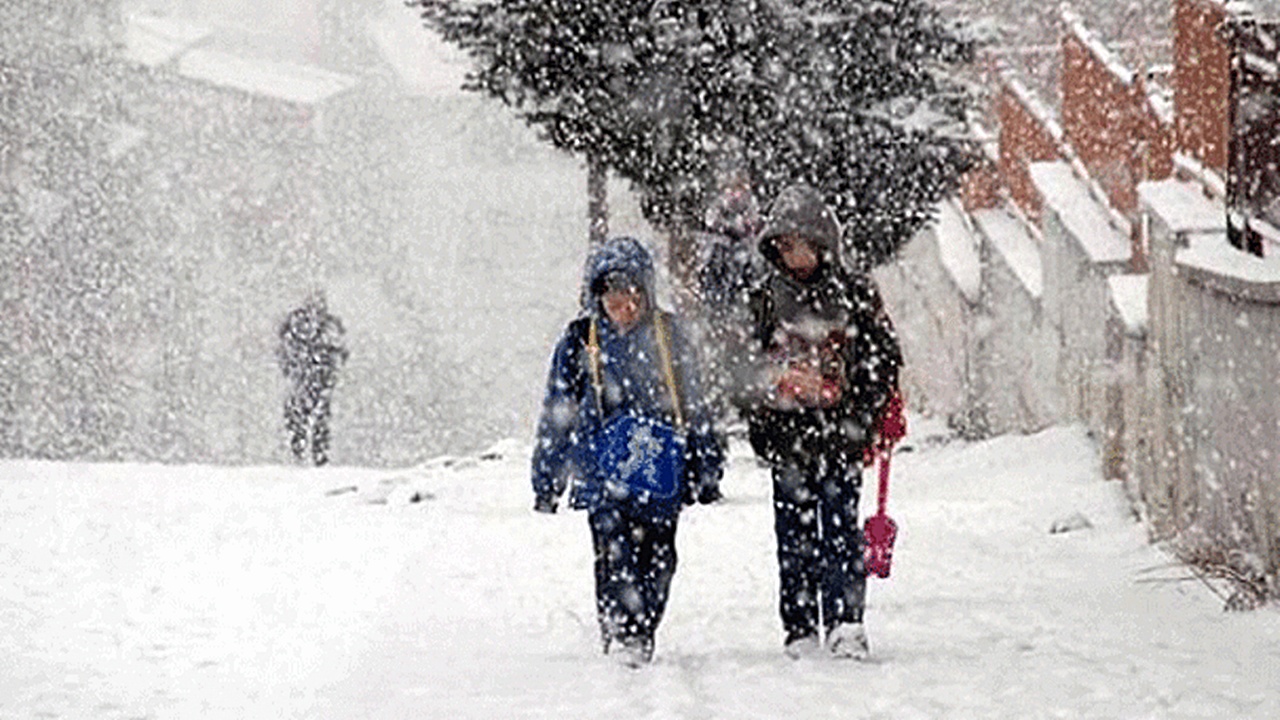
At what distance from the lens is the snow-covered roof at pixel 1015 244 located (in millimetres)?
14188

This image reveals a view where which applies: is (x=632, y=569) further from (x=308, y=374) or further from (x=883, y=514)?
(x=308, y=374)

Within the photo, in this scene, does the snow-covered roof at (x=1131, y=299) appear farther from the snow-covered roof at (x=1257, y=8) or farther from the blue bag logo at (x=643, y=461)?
the blue bag logo at (x=643, y=461)

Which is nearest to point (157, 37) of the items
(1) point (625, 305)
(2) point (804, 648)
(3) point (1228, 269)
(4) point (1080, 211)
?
(4) point (1080, 211)

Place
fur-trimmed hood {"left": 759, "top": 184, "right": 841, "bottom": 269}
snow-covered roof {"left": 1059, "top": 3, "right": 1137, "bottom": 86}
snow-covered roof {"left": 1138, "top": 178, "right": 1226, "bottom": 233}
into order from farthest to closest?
snow-covered roof {"left": 1059, "top": 3, "right": 1137, "bottom": 86}, snow-covered roof {"left": 1138, "top": 178, "right": 1226, "bottom": 233}, fur-trimmed hood {"left": 759, "top": 184, "right": 841, "bottom": 269}

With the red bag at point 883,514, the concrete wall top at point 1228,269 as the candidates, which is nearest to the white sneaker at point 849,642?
the red bag at point 883,514

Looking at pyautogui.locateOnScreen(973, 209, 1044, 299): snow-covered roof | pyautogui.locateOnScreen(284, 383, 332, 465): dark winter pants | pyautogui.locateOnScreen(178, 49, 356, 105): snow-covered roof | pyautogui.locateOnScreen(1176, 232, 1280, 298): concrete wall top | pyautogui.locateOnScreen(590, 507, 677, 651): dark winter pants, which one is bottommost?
pyautogui.locateOnScreen(284, 383, 332, 465): dark winter pants

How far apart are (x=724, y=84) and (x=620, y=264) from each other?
294 inches

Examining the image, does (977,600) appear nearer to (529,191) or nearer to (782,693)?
(782,693)

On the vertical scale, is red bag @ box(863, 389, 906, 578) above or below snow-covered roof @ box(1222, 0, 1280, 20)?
below

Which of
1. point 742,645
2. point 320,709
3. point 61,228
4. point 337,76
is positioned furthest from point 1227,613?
point 337,76

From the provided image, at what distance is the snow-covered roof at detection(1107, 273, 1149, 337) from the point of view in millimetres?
9805

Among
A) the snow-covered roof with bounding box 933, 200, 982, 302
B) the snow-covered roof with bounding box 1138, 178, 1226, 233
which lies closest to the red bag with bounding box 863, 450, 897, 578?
the snow-covered roof with bounding box 1138, 178, 1226, 233

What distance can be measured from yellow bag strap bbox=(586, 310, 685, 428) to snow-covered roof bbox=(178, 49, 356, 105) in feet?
120

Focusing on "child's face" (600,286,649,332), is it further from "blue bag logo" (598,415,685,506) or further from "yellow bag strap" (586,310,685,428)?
"blue bag logo" (598,415,685,506)
